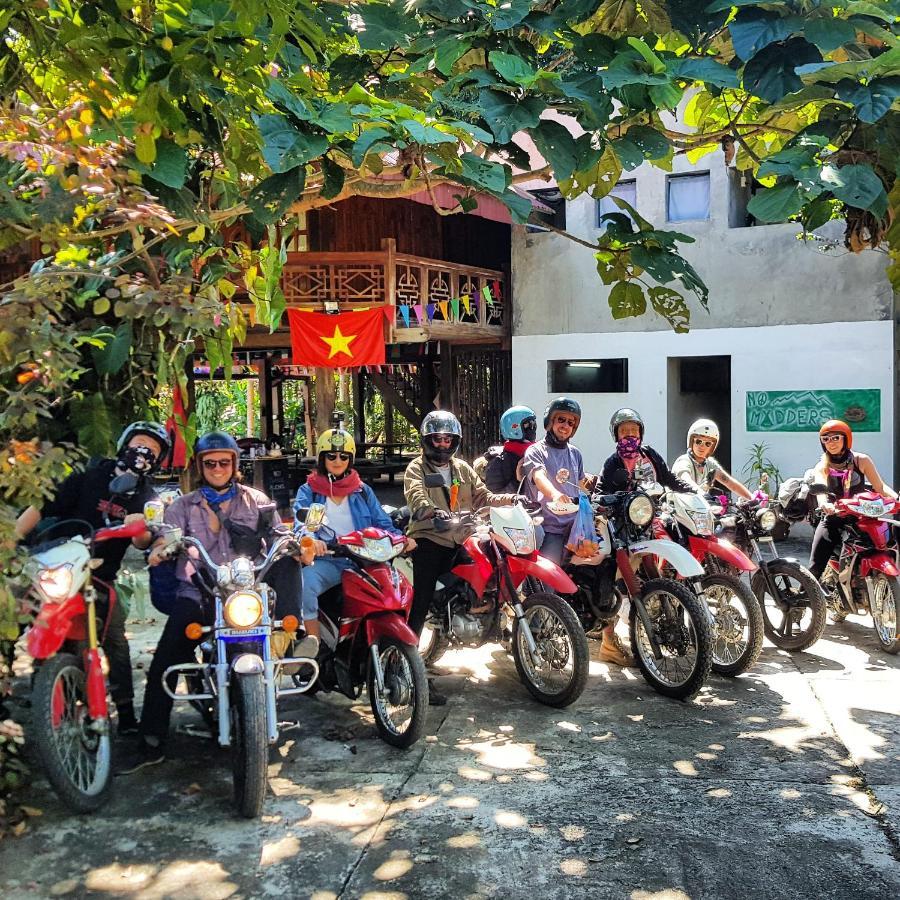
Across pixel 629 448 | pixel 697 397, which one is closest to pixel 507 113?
pixel 629 448

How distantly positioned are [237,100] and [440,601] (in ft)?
10.3

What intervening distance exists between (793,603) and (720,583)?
2.70 ft

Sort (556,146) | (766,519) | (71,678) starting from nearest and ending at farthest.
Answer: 1. (556,146)
2. (71,678)
3. (766,519)

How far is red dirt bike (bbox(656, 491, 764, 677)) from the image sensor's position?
5.66 m

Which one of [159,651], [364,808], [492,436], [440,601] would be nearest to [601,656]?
[440,601]

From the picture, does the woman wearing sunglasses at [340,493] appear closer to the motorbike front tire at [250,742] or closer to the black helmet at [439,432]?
the black helmet at [439,432]

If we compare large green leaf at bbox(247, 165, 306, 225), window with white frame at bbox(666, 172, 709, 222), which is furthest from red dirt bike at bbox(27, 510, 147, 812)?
window with white frame at bbox(666, 172, 709, 222)

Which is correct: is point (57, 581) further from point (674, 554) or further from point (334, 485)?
point (674, 554)

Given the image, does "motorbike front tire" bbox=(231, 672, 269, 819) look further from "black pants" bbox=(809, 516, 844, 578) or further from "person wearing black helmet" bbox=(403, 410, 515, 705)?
"black pants" bbox=(809, 516, 844, 578)

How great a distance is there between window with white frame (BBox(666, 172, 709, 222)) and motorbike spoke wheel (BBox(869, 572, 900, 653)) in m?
6.68

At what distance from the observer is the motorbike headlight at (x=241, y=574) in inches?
162

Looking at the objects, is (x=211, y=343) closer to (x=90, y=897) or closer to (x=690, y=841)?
(x=90, y=897)

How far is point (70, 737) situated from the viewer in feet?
13.2

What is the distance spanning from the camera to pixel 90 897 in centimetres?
336
